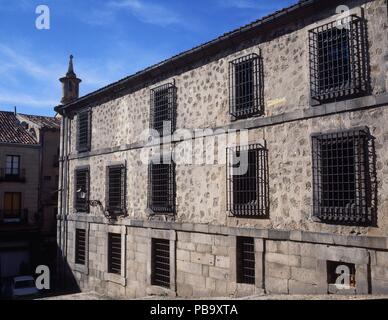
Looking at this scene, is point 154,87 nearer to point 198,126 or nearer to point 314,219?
point 198,126

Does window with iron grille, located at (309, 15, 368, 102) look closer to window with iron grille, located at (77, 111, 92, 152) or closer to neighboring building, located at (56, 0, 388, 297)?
neighboring building, located at (56, 0, 388, 297)

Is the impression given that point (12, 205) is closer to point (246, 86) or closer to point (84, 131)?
point (84, 131)

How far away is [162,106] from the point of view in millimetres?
14141

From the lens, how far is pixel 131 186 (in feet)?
50.0

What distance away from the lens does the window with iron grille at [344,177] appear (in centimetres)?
831

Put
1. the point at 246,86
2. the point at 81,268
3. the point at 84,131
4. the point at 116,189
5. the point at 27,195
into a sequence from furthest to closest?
the point at 27,195, the point at 84,131, the point at 81,268, the point at 116,189, the point at 246,86

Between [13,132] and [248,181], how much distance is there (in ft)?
72.6

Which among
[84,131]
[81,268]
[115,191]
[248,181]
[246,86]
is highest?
[246,86]

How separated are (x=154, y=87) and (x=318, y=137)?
7.12 metres

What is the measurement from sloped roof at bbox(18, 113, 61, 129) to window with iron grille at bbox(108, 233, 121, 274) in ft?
48.1

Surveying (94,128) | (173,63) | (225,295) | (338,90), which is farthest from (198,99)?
(94,128)

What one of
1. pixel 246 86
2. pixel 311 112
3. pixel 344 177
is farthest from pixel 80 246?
pixel 344 177

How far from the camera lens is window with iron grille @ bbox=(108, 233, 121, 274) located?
52.5 feet

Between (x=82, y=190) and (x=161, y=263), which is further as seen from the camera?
(x=82, y=190)
